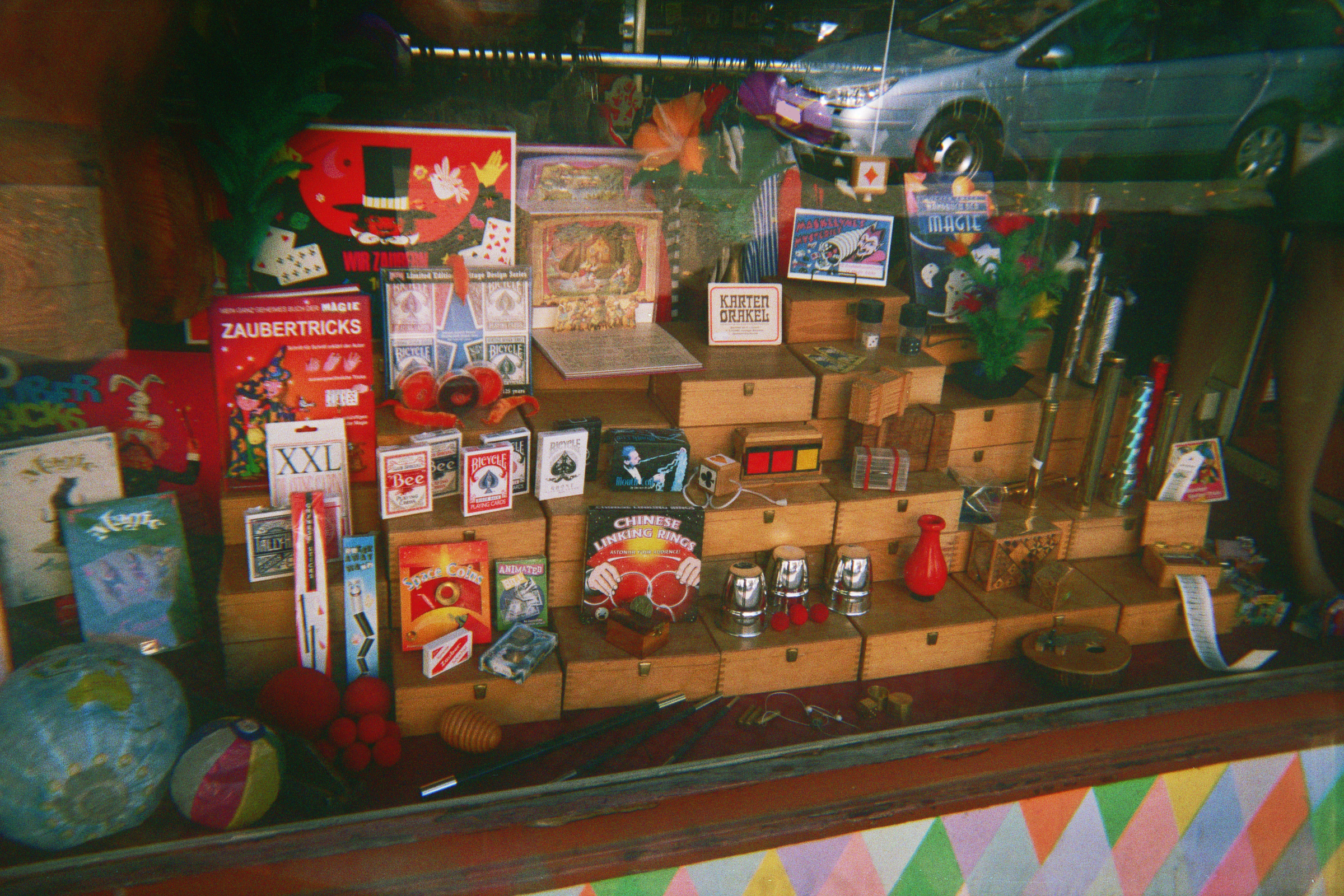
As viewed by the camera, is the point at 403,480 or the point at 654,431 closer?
the point at 403,480

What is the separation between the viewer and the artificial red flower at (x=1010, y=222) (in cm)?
206

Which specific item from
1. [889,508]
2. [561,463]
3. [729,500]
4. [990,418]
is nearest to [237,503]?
[561,463]

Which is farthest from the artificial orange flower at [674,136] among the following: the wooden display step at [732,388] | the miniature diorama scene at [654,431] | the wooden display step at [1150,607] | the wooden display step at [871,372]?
the wooden display step at [1150,607]

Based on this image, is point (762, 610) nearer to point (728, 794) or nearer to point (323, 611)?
point (728, 794)

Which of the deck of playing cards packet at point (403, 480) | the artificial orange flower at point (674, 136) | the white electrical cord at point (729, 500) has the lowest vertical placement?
the white electrical cord at point (729, 500)

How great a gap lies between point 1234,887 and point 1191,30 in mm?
1749

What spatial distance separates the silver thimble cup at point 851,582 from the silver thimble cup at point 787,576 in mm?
88

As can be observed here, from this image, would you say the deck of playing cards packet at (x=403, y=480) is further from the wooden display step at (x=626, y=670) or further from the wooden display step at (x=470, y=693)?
the wooden display step at (x=626, y=670)

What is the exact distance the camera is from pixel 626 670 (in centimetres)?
188

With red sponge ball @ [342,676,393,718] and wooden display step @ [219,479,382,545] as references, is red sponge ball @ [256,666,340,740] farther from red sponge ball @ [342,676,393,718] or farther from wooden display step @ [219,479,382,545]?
wooden display step @ [219,479,382,545]

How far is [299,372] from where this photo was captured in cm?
177

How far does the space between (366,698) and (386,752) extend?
0.41 ft

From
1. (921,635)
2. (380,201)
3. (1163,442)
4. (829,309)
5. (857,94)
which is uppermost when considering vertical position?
(857,94)

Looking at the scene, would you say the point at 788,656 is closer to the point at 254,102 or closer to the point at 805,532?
the point at 805,532
